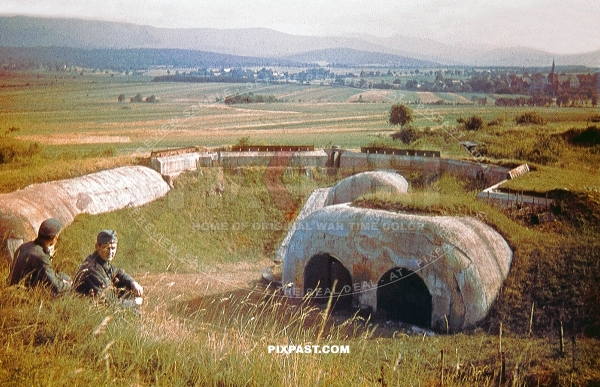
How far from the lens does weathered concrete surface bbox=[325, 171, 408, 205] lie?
62.0 feet

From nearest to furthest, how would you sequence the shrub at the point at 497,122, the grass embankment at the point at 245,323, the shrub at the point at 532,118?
the grass embankment at the point at 245,323, the shrub at the point at 532,118, the shrub at the point at 497,122

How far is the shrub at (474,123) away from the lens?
22.5 meters

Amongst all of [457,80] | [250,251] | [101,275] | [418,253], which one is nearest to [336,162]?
[457,80]

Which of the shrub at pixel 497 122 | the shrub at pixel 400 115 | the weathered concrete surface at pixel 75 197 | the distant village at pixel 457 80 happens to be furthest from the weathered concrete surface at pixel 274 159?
the shrub at pixel 497 122

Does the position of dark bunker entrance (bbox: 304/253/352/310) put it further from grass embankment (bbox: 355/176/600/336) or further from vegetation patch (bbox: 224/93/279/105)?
vegetation patch (bbox: 224/93/279/105)

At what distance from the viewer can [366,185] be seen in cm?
1914

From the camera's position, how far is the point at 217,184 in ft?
70.5

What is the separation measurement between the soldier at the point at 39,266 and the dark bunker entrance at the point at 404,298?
766 cm

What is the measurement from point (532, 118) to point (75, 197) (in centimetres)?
1316

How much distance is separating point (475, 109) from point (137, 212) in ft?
43.0

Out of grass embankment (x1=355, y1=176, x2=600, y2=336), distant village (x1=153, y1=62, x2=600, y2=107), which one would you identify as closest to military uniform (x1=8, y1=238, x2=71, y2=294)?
grass embankment (x1=355, y1=176, x2=600, y2=336)

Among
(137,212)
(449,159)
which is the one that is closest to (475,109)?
(449,159)

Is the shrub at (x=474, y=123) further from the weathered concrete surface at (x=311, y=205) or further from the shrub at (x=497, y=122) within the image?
the weathered concrete surface at (x=311, y=205)

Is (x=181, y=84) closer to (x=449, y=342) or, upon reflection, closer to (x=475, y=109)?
(x=449, y=342)
